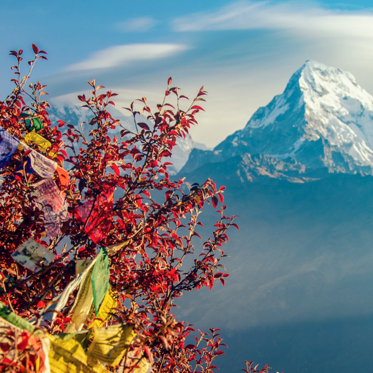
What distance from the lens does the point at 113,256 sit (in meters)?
3.25

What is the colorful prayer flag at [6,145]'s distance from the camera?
9.24ft

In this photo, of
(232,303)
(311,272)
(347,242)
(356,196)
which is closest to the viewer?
(232,303)

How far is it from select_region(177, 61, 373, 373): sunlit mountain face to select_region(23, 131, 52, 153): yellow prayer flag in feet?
101

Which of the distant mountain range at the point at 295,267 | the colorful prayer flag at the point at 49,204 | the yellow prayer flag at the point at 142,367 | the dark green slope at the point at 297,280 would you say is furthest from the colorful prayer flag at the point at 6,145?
the dark green slope at the point at 297,280

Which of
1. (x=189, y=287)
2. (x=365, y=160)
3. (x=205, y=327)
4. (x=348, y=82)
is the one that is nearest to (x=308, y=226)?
(x=205, y=327)

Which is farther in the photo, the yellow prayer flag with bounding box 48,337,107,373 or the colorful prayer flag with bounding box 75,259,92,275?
the colorful prayer flag with bounding box 75,259,92,275

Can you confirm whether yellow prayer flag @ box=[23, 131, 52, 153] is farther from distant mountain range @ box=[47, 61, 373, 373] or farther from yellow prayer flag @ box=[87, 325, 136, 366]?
distant mountain range @ box=[47, 61, 373, 373]

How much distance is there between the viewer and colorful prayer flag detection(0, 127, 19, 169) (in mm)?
2816

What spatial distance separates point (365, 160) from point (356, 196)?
63076 mm

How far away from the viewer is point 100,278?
2.44 meters

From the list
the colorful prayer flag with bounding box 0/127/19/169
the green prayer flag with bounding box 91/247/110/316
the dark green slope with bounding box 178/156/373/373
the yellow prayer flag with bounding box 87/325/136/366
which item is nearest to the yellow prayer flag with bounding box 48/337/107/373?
the yellow prayer flag with bounding box 87/325/136/366

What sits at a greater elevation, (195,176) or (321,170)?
(321,170)

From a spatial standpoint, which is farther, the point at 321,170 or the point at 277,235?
the point at 321,170

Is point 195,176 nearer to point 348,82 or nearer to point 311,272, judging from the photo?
point 311,272
